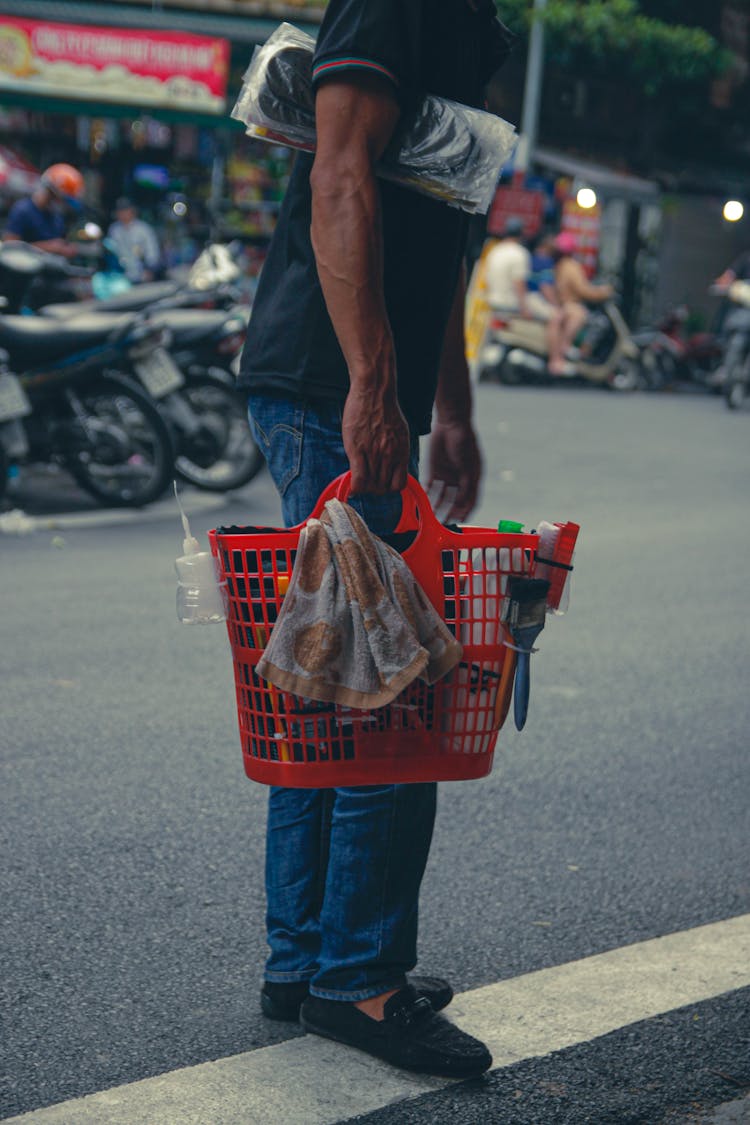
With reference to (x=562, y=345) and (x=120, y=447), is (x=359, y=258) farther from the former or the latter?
(x=562, y=345)

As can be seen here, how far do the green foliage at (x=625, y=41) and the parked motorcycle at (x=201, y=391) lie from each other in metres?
17.0

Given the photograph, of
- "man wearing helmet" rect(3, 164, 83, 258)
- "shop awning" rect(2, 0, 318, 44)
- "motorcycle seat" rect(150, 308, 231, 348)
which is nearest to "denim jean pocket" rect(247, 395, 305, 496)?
"motorcycle seat" rect(150, 308, 231, 348)

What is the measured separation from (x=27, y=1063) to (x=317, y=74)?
1594mm

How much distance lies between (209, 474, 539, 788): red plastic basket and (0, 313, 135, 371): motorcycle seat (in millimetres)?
5683

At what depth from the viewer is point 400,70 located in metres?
2.28

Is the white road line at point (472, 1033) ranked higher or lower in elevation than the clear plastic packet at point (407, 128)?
lower

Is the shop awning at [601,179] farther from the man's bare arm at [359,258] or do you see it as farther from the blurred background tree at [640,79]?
the man's bare arm at [359,258]

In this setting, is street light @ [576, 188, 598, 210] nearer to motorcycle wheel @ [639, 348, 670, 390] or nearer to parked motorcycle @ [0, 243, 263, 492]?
motorcycle wheel @ [639, 348, 670, 390]

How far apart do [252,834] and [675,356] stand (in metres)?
16.6

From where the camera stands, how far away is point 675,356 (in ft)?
63.5

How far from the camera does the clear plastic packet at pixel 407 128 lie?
7.74 ft

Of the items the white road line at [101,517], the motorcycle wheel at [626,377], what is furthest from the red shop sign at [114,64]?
the white road line at [101,517]

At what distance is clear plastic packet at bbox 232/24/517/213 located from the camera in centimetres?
236

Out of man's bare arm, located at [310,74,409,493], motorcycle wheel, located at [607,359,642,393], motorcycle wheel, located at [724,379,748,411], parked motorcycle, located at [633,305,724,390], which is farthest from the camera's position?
parked motorcycle, located at [633,305,724,390]
